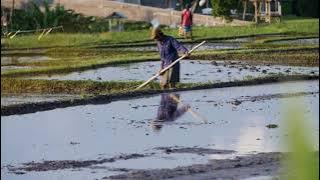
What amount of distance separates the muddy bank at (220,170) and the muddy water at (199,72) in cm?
737

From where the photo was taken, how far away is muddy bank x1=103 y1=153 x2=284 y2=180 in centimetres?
592

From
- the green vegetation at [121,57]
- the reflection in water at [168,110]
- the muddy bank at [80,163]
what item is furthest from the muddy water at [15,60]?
the muddy bank at [80,163]

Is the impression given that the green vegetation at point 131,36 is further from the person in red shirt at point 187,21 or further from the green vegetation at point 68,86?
the green vegetation at point 68,86

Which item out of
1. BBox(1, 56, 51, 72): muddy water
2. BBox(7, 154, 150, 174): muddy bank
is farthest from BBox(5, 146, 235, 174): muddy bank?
BBox(1, 56, 51, 72): muddy water

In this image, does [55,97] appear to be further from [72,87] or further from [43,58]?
[43,58]

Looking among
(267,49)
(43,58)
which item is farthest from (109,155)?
(267,49)

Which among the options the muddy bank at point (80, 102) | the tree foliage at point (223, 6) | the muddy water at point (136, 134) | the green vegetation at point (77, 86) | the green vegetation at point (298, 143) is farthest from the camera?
the tree foliage at point (223, 6)

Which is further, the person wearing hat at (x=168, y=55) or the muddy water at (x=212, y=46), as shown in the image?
the muddy water at (x=212, y=46)

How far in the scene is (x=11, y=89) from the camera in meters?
13.0

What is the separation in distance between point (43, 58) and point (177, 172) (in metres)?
14.5

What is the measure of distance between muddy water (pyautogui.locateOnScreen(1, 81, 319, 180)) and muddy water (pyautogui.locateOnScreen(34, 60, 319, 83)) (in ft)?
9.79

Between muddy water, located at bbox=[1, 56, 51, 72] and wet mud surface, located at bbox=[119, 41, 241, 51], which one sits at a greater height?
muddy water, located at bbox=[1, 56, 51, 72]

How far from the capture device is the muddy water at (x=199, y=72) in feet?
48.4

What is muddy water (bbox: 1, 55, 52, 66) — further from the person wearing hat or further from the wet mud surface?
the person wearing hat
